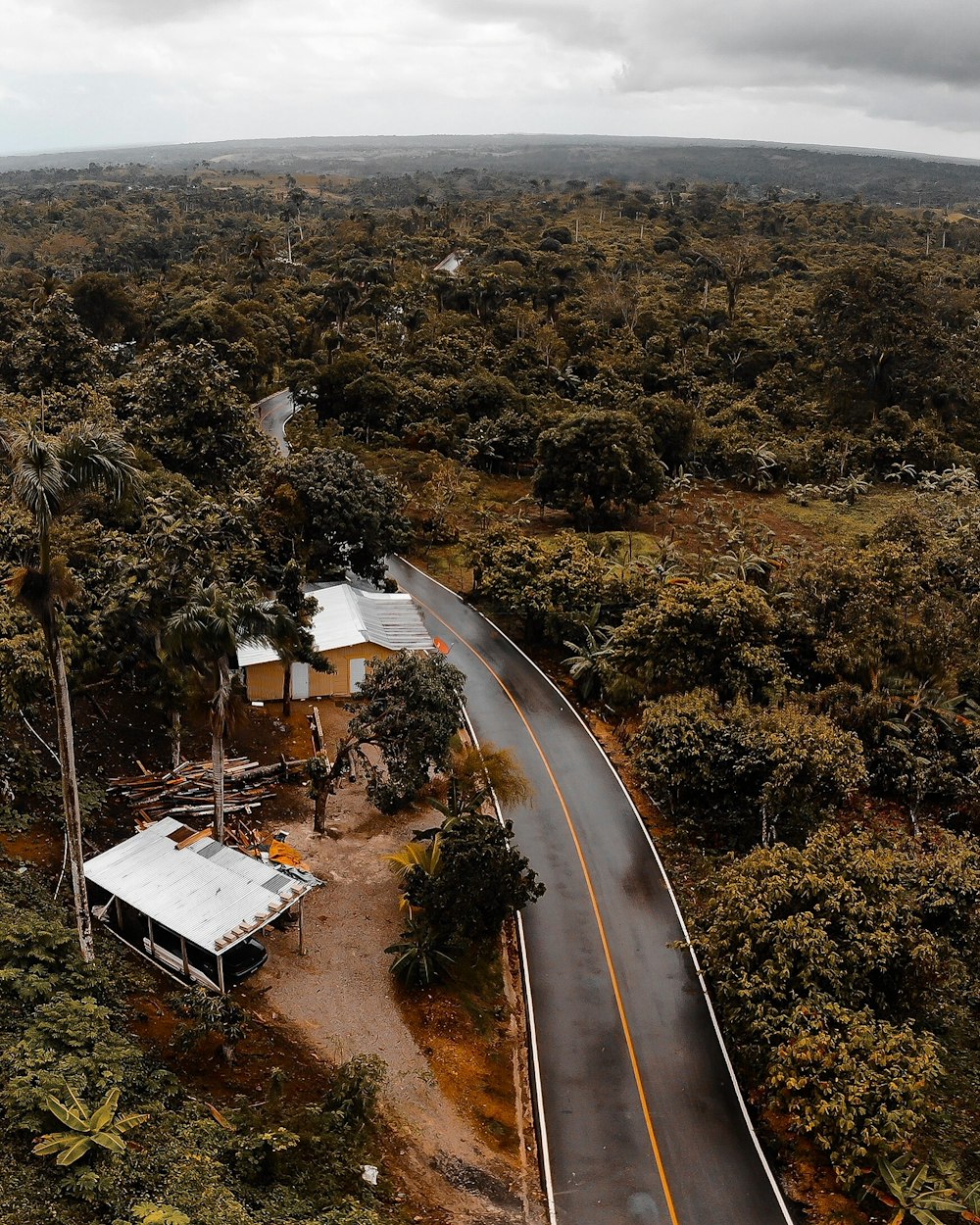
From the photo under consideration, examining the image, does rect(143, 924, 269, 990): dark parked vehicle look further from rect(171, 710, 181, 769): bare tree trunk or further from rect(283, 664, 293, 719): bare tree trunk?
rect(283, 664, 293, 719): bare tree trunk

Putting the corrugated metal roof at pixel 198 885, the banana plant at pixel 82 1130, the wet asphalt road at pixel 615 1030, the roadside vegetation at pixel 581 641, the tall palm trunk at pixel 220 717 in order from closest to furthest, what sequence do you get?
1. the banana plant at pixel 82 1130
2. the roadside vegetation at pixel 581 641
3. the wet asphalt road at pixel 615 1030
4. the corrugated metal roof at pixel 198 885
5. the tall palm trunk at pixel 220 717

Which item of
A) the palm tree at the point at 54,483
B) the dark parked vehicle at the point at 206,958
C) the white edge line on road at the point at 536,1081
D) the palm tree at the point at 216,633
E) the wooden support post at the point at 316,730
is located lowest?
the white edge line on road at the point at 536,1081

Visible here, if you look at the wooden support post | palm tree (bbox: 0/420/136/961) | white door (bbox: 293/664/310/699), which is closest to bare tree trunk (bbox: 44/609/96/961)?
palm tree (bbox: 0/420/136/961)

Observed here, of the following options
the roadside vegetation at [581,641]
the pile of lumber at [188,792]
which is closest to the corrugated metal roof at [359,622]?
the roadside vegetation at [581,641]

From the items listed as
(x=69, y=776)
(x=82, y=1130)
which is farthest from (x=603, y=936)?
(x=69, y=776)

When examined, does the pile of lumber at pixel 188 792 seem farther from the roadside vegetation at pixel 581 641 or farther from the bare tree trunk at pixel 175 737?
the roadside vegetation at pixel 581 641
